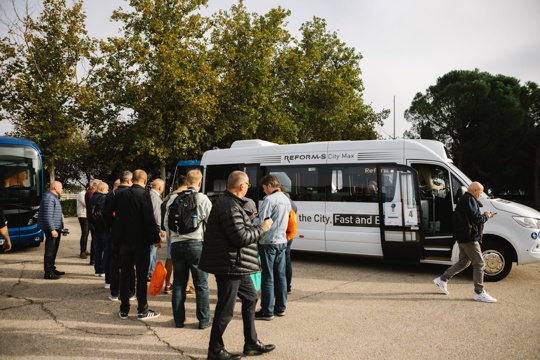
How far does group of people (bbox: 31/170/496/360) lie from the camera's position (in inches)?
157

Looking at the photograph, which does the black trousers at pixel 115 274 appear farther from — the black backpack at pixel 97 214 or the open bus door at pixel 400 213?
the open bus door at pixel 400 213

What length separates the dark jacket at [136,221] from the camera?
5.30 meters

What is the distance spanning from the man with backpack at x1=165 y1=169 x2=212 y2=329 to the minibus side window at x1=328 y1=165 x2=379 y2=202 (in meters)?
4.44

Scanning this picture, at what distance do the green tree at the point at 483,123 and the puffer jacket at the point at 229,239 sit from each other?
1315 inches

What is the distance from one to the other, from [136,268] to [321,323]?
2.49 m

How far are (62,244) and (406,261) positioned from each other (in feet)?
33.2

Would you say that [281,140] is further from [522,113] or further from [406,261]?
[522,113]

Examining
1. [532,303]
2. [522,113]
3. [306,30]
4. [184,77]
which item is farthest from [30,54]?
[522,113]

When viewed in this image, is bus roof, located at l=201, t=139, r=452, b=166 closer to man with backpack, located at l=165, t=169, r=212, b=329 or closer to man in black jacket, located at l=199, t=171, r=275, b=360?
man with backpack, located at l=165, t=169, r=212, b=329

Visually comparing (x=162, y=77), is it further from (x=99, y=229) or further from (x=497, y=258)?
(x=497, y=258)

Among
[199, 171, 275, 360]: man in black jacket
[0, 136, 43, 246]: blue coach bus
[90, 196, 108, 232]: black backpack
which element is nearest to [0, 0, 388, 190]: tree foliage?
[0, 136, 43, 246]: blue coach bus

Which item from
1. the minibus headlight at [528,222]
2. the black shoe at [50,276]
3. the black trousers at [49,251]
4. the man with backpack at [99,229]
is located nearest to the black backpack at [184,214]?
the man with backpack at [99,229]

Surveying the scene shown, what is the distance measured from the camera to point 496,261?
7.55 metres

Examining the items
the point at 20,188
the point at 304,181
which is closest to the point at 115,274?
the point at 304,181
